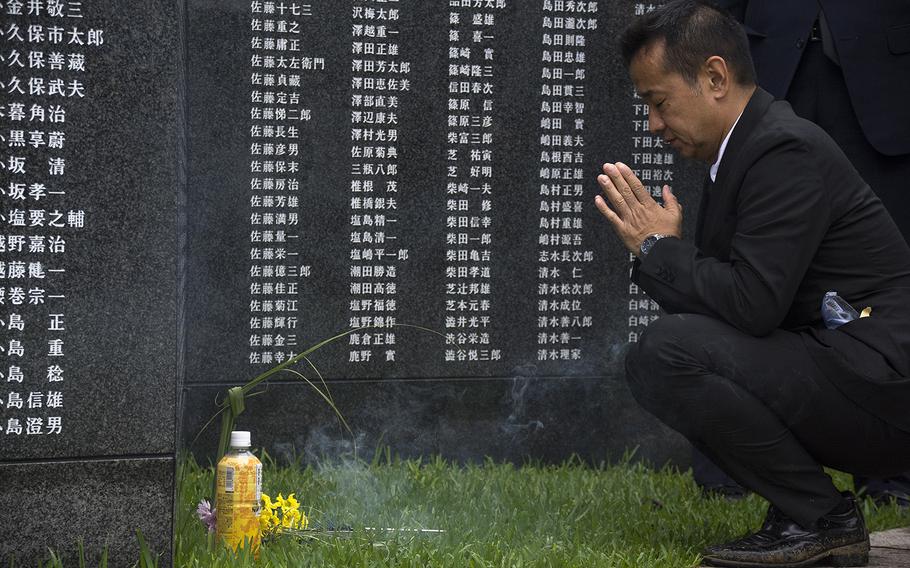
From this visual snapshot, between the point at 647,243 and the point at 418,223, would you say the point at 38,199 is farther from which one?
the point at 418,223

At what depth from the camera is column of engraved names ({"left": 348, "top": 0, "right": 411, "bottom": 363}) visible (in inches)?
187

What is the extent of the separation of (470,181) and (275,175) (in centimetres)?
84

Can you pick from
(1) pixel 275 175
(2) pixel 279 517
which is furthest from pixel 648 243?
(1) pixel 275 175

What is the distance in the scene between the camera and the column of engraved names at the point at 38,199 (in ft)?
9.26

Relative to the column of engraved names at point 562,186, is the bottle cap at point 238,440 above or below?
below

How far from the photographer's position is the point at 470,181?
491 centimetres

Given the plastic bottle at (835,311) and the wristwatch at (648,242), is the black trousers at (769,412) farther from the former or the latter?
the wristwatch at (648,242)

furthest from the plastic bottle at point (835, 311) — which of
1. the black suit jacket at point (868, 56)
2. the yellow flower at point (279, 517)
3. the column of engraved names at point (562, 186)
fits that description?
the column of engraved names at point (562, 186)

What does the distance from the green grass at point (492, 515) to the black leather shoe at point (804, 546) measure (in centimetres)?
15

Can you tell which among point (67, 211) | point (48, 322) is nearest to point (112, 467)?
point (48, 322)

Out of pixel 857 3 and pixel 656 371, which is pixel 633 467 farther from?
pixel 857 3

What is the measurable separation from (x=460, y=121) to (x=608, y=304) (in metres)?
1.05

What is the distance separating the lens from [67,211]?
9.38 feet

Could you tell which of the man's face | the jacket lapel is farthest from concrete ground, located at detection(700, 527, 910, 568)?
the man's face
